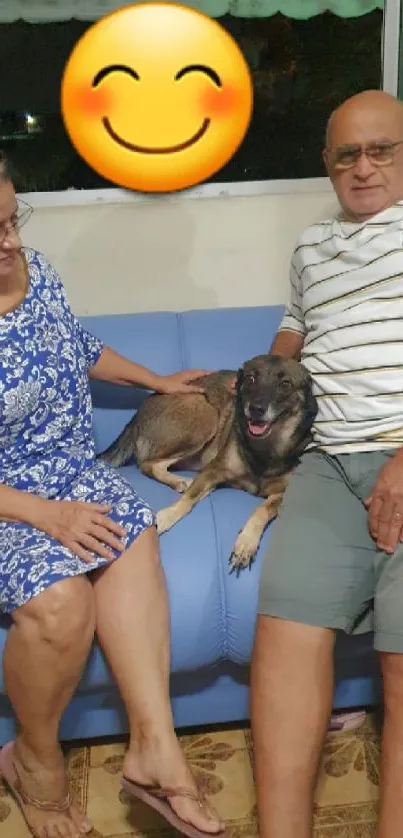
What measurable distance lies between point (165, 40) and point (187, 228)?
0.60 meters

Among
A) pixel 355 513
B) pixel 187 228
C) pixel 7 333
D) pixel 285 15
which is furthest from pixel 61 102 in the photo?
pixel 355 513

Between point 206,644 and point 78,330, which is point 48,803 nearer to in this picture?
point 206,644

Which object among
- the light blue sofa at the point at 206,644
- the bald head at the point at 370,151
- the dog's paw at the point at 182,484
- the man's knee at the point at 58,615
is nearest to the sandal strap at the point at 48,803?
the light blue sofa at the point at 206,644

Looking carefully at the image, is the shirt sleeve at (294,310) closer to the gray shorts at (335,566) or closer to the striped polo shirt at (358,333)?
the striped polo shirt at (358,333)

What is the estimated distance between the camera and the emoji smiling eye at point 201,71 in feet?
8.15

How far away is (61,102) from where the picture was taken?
2561 millimetres

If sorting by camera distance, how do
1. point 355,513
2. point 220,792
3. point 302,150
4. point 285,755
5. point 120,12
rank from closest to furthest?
point 285,755, point 355,513, point 220,792, point 120,12, point 302,150

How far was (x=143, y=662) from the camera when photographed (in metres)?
1.51

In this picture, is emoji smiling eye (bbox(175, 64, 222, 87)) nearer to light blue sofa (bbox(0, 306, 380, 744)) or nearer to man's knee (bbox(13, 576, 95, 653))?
light blue sofa (bbox(0, 306, 380, 744))

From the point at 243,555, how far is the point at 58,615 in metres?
0.46

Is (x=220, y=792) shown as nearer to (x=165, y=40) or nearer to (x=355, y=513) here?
(x=355, y=513)

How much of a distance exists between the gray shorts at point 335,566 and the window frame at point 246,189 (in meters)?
1.39

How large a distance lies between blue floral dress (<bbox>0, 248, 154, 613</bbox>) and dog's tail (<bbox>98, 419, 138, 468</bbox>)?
426 mm

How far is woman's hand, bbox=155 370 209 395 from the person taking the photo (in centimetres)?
212
